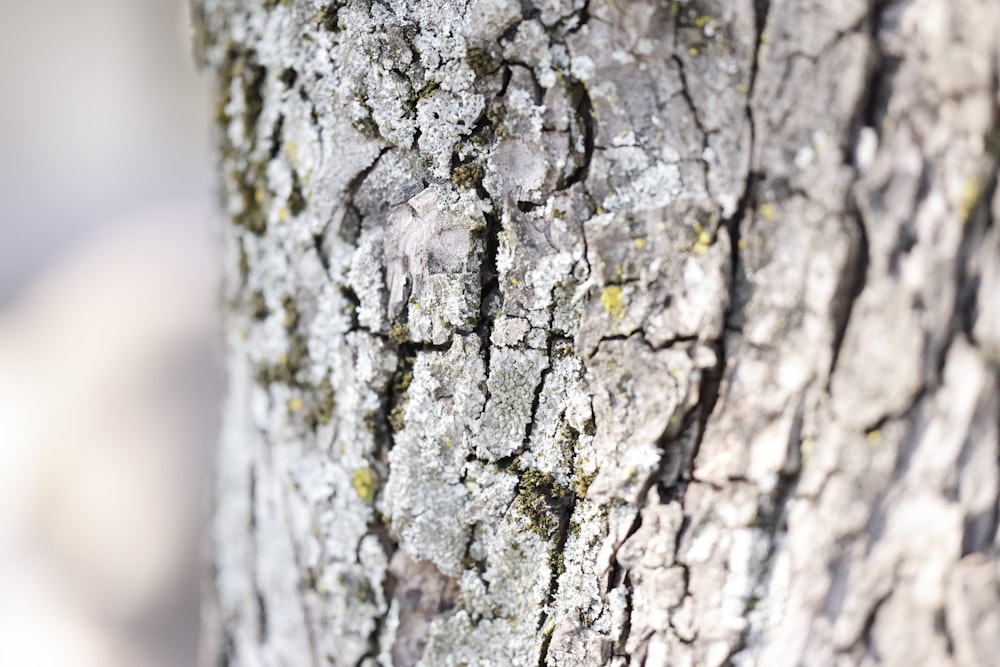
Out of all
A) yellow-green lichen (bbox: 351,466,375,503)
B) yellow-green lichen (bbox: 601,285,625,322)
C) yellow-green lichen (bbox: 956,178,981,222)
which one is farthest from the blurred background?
yellow-green lichen (bbox: 956,178,981,222)

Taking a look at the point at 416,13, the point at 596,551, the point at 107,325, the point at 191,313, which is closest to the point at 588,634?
the point at 596,551

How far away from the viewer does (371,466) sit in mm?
711

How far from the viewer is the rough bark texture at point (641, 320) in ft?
1.64

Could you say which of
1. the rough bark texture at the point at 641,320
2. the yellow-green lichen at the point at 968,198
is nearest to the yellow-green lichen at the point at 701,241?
the rough bark texture at the point at 641,320

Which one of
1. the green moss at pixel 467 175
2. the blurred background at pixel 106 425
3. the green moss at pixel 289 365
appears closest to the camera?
the green moss at pixel 467 175

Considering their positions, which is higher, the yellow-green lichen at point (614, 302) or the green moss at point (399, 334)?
the yellow-green lichen at point (614, 302)

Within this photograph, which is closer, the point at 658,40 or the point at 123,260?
the point at 658,40

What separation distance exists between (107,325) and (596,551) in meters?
2.68

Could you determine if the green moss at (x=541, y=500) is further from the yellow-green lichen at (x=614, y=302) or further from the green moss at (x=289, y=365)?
the green moss at (x=289, y=365)

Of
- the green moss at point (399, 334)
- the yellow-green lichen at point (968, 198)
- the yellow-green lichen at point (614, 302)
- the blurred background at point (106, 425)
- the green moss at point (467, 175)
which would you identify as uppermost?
the yellow-green lichen at point (968, 198)

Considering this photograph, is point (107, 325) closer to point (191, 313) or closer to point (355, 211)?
point (191, 313)

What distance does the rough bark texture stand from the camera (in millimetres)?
499

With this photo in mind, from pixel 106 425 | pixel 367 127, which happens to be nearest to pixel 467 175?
pixel 367 127

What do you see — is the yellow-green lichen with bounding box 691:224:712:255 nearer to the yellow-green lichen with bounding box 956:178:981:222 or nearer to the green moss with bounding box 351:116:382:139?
the yellow-green lichen with bounding box 956:178:981:222
